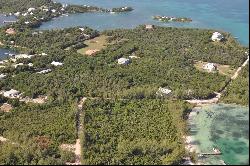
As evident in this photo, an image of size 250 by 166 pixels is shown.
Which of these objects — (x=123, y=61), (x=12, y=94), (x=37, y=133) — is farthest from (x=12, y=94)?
(x=123, y=61)

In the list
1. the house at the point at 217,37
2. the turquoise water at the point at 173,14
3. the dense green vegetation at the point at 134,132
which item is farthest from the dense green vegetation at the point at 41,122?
the turquoise water at the point at 173,14

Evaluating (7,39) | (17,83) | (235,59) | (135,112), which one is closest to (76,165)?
(135,112)

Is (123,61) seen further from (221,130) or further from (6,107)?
(221,130)

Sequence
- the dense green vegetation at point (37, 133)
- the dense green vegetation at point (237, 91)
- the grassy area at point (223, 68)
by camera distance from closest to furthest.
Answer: the dense green vegetation at point (37, 133) → the dense green vegetation at point (237, 91) → the grassy area at point (223, 68)

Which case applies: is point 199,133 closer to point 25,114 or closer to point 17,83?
point 25,114

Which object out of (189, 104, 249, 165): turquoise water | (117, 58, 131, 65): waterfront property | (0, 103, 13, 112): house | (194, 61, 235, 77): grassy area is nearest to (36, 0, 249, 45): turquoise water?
(194, 61, 235, 77): grassy area

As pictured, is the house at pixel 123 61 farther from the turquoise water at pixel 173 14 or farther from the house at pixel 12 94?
the turquoise water at pixel 173 14
